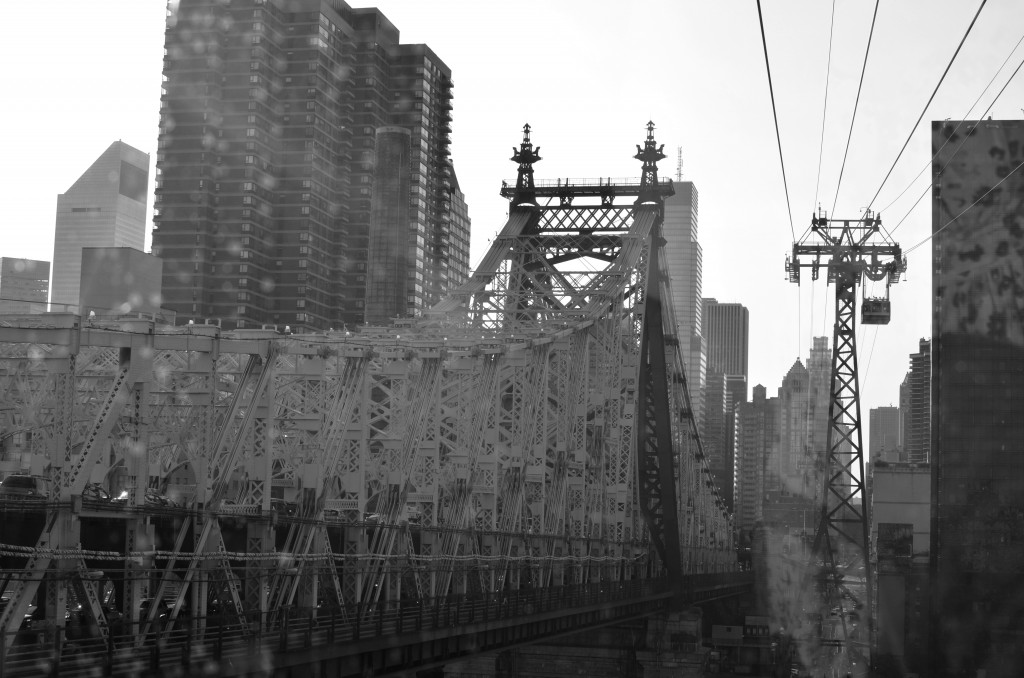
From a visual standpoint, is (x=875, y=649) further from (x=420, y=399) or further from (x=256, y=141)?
(x=256, y=141)

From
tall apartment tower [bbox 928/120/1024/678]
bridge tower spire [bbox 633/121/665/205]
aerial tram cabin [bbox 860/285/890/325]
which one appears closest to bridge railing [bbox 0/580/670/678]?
aerial tram cabin [bbox 860/285/890/325]

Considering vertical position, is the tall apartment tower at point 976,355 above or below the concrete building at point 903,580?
above

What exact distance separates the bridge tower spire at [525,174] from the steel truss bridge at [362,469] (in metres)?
0.18

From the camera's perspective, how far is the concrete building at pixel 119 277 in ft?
370

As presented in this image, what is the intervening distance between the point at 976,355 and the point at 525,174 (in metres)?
35.6

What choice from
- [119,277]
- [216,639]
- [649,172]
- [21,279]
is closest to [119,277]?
[119,277]

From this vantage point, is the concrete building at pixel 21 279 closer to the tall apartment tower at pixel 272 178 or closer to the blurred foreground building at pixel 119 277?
the tall apartment tower at pixel 272 178

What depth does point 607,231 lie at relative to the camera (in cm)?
7994

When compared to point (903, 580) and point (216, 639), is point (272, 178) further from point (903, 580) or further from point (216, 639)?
point (216, 639)

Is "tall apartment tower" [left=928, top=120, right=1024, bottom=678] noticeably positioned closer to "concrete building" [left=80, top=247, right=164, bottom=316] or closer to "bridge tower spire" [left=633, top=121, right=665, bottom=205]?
"bridge tower spire" [left=633, top=121, right=665, bottom=205]

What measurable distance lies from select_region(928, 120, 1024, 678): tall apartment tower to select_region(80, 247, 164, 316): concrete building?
60.0 meters

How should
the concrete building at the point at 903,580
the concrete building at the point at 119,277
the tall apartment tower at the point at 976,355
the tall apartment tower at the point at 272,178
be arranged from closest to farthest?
the tall apartment tower at the point at 976,355 → the concrete building at the point at 903,580 → the concrete building at the point at 119,277 → the tall apartment tower at the point at 272,178

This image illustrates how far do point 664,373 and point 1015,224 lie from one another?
30.5 meters

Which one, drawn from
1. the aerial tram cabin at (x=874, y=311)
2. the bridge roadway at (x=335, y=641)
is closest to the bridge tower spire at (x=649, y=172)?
the aerial tram cabin at (x=874, y=311)
